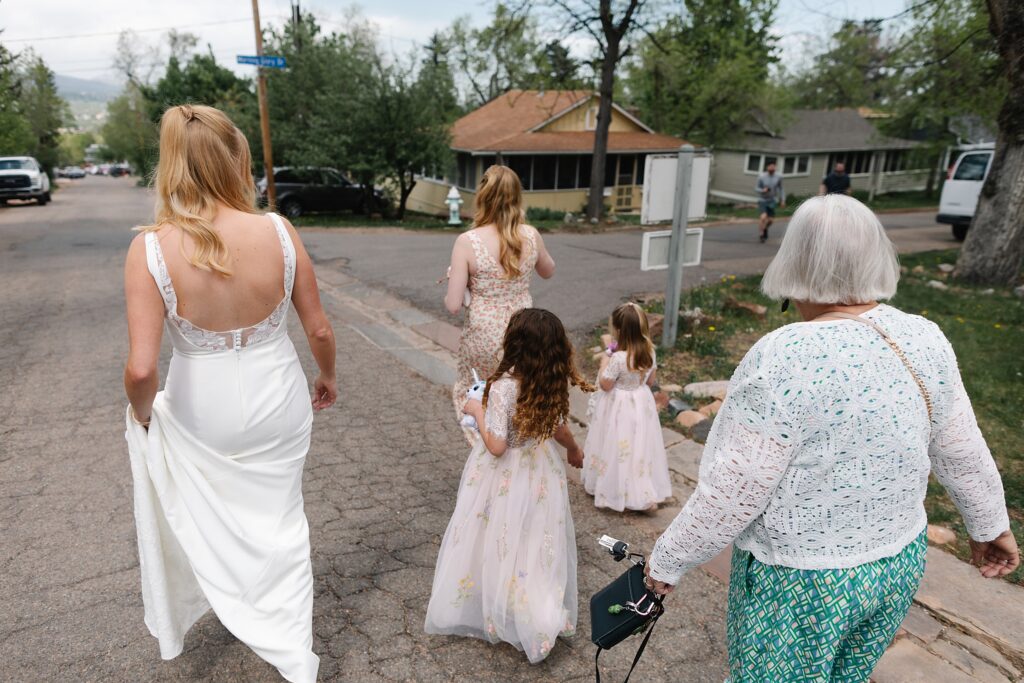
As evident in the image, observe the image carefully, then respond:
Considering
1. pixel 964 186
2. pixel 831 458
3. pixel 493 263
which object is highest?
pixel 964 186

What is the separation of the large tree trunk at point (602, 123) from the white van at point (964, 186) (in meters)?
8.91

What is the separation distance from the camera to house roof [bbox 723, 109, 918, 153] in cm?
3256

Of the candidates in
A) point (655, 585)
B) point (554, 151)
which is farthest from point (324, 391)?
point (554, 151)

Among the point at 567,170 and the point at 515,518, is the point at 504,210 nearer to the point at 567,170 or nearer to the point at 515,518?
the point at 515,518

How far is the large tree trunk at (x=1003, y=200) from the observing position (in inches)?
337

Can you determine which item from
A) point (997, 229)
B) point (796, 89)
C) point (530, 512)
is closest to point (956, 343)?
point (997, 229)

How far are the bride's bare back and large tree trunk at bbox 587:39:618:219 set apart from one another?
58.3 ft

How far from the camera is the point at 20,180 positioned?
23.5 meters

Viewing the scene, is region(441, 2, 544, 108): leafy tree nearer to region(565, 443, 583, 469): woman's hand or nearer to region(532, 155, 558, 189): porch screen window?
region(532, 155, 558, 189): porch screen window

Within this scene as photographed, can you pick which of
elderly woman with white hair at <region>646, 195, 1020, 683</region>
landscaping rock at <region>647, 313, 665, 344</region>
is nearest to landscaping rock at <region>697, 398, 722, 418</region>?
landscaping rock at <region>647, 313, 665, 344</region>

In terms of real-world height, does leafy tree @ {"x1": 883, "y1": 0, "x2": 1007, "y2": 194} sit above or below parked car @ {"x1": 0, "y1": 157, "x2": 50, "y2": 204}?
above

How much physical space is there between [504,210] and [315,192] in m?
19.0

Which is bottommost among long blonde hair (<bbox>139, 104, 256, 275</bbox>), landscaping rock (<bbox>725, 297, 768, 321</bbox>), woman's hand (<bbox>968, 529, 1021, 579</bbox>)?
landscaping rock (<bbox>725, 297, 768, 321</bbox>)

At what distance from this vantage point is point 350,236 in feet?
51.5
